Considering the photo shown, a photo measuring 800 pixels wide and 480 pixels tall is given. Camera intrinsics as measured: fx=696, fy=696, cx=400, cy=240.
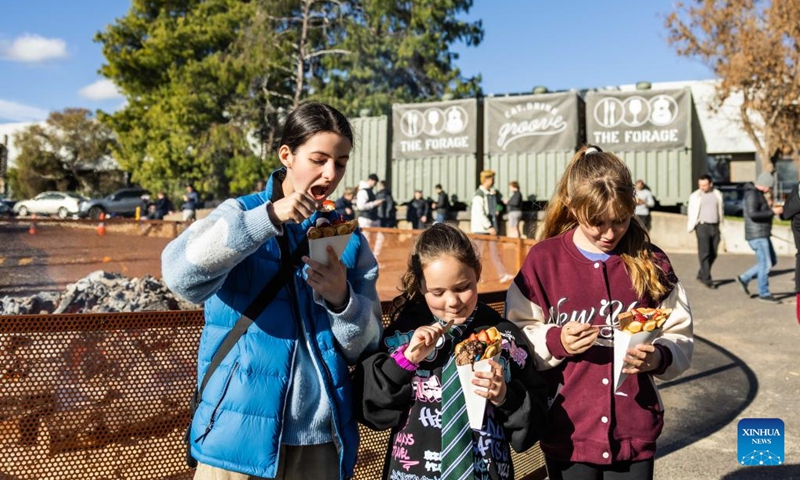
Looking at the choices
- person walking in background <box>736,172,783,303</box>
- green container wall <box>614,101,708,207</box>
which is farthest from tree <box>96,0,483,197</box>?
person walking in background <box>736,172,783,303</box>

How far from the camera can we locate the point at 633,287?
2523 mm

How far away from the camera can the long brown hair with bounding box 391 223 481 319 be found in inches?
95.3

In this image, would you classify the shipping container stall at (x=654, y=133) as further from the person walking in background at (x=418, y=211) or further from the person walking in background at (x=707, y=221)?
the person walking in background at (x=707, y=221)

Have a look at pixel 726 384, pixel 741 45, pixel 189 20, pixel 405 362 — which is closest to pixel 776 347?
pixel 726 384

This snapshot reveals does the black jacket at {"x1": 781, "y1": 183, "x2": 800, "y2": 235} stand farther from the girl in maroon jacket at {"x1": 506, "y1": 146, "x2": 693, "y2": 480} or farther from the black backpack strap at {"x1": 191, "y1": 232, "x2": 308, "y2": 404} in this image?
the black backpack strap at {"x1": 191, "y1": 232, "x2": 308, "y2": 404}

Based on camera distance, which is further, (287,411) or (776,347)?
(776,347)

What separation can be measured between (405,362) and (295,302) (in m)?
0.42

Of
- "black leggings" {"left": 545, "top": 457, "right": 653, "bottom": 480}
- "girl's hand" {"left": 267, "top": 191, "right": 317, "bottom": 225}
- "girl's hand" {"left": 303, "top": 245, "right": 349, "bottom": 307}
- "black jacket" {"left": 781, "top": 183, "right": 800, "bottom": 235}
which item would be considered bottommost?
"black leggings" {"left": 545, "top": 457, "right": 653, "bottom": 480}

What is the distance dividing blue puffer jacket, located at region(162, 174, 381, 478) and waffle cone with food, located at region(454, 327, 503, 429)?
309mm

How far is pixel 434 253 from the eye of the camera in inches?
95.6

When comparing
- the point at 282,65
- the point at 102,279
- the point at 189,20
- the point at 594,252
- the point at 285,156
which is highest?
the point at 189,20

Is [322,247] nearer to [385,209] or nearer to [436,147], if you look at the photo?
[385,209]

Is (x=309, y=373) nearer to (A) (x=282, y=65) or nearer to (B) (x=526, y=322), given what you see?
(B) (x=526, y=322)

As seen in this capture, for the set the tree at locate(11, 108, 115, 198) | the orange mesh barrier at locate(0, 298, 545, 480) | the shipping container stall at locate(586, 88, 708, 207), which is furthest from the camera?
the tree at locate(11, 108, 115, 198)
